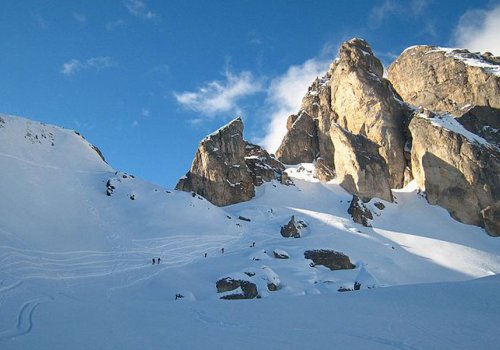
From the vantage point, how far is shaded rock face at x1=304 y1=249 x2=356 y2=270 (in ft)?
141

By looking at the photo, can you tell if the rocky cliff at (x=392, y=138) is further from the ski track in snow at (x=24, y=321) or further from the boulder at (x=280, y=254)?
the ski track in snow at (x=24, y=321)

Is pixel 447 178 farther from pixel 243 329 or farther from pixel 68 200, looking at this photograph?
pixel 243 329

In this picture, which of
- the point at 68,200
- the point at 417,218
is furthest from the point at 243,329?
the point at 417,218

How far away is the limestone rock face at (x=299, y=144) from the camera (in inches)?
3474

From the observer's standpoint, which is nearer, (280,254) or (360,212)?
(280,254)

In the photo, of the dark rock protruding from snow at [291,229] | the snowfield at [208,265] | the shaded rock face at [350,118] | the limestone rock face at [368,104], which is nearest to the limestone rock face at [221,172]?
the snowfield at [208,265]

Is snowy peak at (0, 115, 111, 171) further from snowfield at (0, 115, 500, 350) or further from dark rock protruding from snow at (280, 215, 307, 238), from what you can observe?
dark rock protruding from snow at (280, 215, 307, 238)

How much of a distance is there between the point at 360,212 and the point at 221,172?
2406cm

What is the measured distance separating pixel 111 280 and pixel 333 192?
169 ft

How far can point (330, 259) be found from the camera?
43.6m

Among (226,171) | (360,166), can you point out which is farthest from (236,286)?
(360,166)

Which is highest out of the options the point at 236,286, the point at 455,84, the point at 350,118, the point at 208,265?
the point at 455,84

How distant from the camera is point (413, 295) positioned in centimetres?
1398

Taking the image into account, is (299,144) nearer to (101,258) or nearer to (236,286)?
(236,286)
